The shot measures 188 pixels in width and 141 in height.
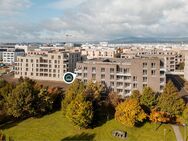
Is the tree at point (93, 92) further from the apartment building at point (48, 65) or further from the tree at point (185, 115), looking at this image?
the apartment building at point (48, 65)

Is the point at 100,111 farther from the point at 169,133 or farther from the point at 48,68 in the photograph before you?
the point at 48,68

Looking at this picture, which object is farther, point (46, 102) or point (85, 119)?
point (46, 102)

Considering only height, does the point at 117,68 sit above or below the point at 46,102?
above

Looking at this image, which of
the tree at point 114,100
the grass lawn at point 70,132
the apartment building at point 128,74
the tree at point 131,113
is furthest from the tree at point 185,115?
the apartment building at point 128,74

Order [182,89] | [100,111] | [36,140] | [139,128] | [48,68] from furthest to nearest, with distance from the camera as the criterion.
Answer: [48,68], [182,89], [100,111], [139,128], [36,140]

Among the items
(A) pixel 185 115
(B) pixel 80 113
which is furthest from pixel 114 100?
(A) pixel 185 115

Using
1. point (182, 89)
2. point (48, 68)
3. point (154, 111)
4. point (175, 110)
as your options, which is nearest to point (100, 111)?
point (154, 111)

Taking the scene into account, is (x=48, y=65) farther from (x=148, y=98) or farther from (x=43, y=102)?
(x=148, y=98)
